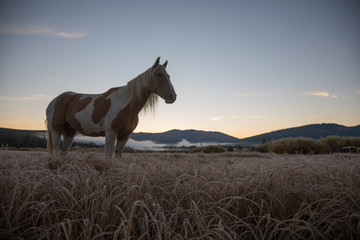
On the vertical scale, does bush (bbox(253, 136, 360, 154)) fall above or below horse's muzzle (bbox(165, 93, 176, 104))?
below

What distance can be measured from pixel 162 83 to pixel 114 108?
0.93 meters

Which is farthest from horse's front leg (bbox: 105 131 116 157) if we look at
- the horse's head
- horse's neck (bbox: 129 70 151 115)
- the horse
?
the horse's head

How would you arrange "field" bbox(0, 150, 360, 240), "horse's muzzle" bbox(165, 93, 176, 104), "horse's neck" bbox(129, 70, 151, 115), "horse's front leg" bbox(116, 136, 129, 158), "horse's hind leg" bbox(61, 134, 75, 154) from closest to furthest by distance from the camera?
1. "field" bbox(0, 150, 360, 240)
2. "horse's muzzle" bbox(165, 93, 176, 104)
3. "horse's neck" bbox(129, 70, 151, 115)
4. "horse's front leg" bbox(116, 136, 129, 158)
5. "horse's hind leg" bbox(61, 134, 75, 154)

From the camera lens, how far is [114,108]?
12.3ft

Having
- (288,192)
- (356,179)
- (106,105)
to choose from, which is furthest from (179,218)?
(106,105)

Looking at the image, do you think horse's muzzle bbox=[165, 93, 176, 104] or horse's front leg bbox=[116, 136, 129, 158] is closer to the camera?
horse's muzzle bbox=[165, 93, 176, 104]

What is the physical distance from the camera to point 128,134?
3.97 meters

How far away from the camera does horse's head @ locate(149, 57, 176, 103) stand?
364cm

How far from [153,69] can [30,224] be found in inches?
111

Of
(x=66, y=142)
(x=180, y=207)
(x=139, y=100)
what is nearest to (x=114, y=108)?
(x=139, y=100)

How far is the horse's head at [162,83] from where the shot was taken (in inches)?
143

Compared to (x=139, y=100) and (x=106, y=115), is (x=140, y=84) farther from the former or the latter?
(x=106, y=115)

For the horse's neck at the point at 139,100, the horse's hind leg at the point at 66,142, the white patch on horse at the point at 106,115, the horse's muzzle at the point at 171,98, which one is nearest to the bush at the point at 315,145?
the horse's muzzle at the point at 171,98

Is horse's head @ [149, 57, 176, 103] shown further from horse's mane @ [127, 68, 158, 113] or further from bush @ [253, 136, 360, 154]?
bush @ [253, 136, 360, 154]
